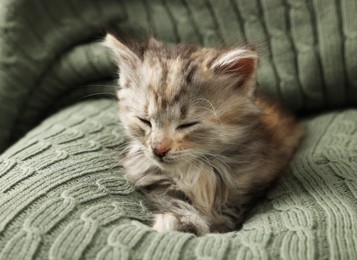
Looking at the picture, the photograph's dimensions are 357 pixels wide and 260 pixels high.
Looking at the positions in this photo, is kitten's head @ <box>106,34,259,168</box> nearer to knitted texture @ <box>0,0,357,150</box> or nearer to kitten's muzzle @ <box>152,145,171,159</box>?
kitten's muzzle @ <box>152,145,171,159</box>

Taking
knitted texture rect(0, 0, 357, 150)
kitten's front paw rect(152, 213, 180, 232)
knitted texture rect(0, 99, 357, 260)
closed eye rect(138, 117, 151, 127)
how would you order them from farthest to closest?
knitted texture rect(0, 0, 357, 150) < closed eye rect(138, 117, 151, 127) < kitten's front paw rect(152, 213, 180, 232) < knitted texture rect(0, 99, 357, 260)

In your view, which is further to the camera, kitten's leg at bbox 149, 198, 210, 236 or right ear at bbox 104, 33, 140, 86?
right ear at bbox 104, 33, 140, 86

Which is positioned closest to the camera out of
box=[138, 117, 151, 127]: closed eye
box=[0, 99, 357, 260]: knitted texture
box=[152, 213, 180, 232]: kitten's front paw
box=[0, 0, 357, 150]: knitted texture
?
box=[0, 99, 357, 260]: knitted texture

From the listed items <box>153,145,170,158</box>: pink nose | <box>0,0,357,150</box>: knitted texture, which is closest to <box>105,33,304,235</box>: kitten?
<box>153,145,170,158</box>: pink nose

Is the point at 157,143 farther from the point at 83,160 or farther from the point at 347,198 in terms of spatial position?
the point at 347,198

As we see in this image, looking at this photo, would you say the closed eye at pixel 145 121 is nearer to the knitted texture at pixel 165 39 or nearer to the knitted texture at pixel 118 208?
the knitted texture at pixel 118 208

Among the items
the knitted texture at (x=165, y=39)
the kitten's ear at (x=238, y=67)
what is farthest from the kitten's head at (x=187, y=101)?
the knitted texture at (x=165, y=39)
